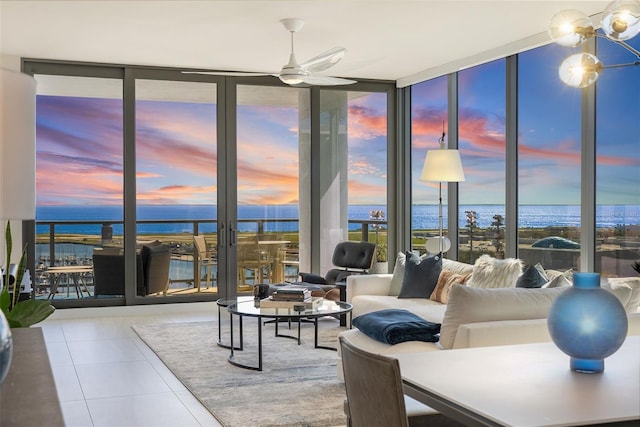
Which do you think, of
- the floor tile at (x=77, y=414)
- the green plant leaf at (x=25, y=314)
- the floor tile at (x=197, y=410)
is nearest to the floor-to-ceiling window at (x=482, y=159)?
the floor tile at (x=197, y=410)

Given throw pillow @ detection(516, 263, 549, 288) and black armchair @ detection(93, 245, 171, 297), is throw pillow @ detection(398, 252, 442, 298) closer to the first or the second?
throw pillow @ detection(516, 263, 549, 288)

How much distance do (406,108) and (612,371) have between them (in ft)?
22.9

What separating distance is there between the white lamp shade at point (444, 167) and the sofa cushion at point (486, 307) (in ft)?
7.80

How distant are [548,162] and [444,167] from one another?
3.29 feet

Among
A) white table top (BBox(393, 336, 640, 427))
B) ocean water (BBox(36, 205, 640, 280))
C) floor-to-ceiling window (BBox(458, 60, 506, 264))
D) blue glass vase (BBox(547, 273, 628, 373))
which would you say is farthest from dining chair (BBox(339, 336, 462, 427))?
floor-to-ceiling window (BBox(458, 60, 506, 264))

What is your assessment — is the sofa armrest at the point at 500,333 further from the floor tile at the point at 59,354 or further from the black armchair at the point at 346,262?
Answer: the black armchair at the point at 346,262

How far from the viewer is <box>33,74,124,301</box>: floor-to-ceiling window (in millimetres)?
8055

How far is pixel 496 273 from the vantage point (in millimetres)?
5668

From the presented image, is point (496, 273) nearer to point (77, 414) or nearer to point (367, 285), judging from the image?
point (367, 285)

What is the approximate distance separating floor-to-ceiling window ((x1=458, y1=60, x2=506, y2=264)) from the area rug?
1803 millimetres

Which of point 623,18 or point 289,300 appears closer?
point 623,18

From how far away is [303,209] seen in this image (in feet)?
29.9

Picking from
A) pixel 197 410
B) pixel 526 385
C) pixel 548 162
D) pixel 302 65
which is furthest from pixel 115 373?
pixel 548 162

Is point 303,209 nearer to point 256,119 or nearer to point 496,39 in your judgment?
point 256,119
